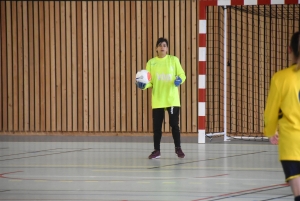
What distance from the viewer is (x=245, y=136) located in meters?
14.1

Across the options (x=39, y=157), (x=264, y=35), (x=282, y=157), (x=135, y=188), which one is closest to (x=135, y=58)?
(x=264, y=35)

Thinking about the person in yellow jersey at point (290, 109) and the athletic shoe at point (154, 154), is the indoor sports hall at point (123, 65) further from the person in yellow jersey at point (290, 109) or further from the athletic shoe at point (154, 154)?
the person in yellow jersey at point (290, 109)

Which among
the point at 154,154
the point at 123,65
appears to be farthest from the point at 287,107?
the point at 123,65

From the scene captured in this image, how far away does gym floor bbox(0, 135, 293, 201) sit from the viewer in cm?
681

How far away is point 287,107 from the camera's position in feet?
14.9

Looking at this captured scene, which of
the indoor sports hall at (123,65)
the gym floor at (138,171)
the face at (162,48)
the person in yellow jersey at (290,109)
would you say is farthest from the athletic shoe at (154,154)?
the person in yellow jersey at (290,109)

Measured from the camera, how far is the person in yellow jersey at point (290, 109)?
445 cm

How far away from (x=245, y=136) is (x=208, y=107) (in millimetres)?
1158

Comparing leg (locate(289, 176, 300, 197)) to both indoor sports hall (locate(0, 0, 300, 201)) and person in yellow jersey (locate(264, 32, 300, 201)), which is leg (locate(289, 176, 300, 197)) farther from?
indoor sports hall (locate(0, 0, 300, 201))

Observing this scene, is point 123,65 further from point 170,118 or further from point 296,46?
point 296,46

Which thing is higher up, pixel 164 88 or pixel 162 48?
pixel 162 48

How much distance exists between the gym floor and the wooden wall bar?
6.05ft

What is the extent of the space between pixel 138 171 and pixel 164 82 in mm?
1845

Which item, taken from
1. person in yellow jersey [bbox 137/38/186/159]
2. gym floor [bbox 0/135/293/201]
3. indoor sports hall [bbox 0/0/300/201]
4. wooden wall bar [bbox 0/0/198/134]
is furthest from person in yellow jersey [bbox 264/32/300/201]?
wooden wall bar [bbox 0/0/198/134]
